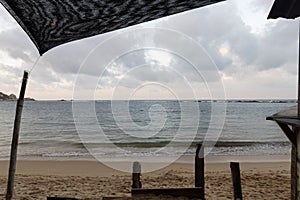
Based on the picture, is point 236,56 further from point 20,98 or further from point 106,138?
point 20,98

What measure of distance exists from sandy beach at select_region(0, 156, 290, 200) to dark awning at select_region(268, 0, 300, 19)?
187 inches

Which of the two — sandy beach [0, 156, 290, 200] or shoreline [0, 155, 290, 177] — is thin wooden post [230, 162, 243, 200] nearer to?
sandy beach [0, 156, 290, 200]

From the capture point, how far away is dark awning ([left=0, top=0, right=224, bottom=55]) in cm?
172

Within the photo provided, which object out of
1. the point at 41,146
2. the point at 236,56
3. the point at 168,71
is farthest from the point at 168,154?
the point at 236,56

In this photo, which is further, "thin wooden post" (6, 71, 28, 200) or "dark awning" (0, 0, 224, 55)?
"thin wooden post" (6, 71, 28, 200)

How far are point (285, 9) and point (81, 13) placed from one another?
8.40 ft

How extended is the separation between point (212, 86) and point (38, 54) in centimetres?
2212

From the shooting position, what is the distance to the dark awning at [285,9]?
3512mm

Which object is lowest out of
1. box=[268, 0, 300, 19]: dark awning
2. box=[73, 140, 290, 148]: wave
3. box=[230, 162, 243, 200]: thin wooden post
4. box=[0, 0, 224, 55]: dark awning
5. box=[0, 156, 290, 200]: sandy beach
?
box=[0, 156, 290, 200]: sandy beach

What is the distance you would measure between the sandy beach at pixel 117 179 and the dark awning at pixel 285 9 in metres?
4.74

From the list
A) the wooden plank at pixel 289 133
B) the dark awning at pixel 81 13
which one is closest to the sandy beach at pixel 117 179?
the wooden plank at pixel 289 133

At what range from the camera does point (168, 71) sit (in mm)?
30062

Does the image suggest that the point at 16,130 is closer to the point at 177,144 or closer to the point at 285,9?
the point at 285,9

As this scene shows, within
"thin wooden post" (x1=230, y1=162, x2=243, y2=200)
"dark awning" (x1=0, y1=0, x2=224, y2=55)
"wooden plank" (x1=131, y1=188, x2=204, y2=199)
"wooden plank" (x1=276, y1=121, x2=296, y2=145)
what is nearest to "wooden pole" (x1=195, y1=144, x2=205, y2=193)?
"thin wooden post" (x1=230, y1=162, x2=243, y2=200)
